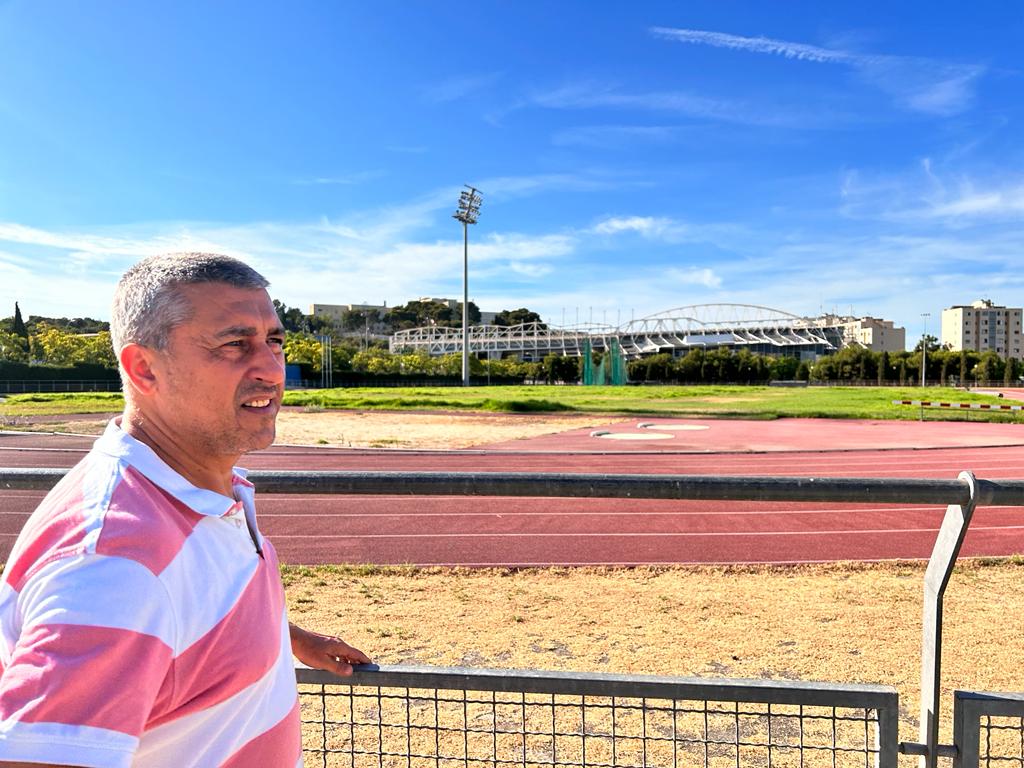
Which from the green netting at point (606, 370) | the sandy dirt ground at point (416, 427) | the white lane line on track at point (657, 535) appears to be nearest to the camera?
the white lane line on track at point (657, 535)

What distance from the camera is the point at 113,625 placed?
3.14 ft

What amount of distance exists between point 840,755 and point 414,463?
15732mm

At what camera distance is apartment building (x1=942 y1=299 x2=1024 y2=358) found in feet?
592

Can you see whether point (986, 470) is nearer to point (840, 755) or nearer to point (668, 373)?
point (840, 755)

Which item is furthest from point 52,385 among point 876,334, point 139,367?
point 876,334

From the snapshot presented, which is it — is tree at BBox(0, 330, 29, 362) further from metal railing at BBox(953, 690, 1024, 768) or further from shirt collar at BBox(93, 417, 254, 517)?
metal railing at BBox(953, 690, 1024, 768)

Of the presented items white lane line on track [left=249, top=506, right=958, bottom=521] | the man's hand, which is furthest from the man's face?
white lane line on track [left=249, top=506, right=958, bottom=521]

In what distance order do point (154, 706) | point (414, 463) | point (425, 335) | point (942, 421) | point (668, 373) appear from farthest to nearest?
point (425, 335) < point (668, 373) < point (942, 421) < point (414, 463) < point (154, 706)

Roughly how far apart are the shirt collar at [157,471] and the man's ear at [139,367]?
93mm

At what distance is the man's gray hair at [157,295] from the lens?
1.29 metres

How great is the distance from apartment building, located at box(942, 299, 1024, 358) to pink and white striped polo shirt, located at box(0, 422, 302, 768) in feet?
686

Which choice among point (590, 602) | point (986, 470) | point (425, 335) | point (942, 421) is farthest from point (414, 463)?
point (425, 335)

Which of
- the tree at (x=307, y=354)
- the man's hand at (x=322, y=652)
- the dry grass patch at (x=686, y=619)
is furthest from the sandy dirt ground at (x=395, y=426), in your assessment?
the tree at (x=307, y=354)

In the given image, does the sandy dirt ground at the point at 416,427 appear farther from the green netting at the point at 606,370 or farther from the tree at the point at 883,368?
the tree at the point at 883,368
